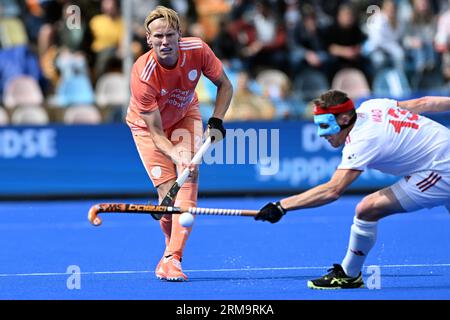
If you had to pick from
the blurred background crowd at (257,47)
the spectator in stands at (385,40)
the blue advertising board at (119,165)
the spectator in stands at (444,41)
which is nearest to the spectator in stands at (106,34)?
the blurred background crowd at (257,47)

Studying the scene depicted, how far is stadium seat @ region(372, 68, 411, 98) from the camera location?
1552 cm

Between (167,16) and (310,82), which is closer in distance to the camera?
(167,16)

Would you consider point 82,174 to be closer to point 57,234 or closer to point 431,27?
point 57,234

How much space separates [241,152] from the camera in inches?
493

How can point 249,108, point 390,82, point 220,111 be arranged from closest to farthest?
point 220,111 < point 249,108 < point 390,82

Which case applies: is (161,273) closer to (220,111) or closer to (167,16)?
(220,111)

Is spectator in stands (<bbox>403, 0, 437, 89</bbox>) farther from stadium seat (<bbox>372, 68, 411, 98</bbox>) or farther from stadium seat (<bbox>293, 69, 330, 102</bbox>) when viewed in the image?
stadium seat (<bbox>293, 69, 330, 102</bbox>)

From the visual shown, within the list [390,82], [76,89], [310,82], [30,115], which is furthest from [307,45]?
[30,115]

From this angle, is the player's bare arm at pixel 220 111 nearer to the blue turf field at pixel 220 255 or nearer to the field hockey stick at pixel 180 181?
the field hockey stick at pixel 180 181

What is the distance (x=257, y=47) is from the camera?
1612 centimetres

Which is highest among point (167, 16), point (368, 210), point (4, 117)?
point (167, 16)

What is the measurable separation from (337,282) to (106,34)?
361 inches

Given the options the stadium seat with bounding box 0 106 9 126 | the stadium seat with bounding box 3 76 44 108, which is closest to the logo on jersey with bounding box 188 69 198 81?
the stadium seat with bounding box 0 106 9 126

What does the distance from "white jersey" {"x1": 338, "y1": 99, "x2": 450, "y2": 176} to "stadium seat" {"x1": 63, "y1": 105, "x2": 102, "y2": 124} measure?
790cm
